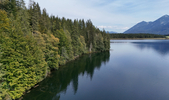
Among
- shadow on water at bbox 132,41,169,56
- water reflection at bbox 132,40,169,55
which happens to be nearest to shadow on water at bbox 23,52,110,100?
shadow on water at bbox 132,41,169,56

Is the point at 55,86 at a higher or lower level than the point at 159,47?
lower

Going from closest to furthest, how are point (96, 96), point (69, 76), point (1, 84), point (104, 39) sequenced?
point (1, 84), point (96, 96), point (69, 76), point (104, 39)

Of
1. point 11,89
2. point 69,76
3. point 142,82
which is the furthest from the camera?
point 69,76

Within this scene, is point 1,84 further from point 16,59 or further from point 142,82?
point 142,82

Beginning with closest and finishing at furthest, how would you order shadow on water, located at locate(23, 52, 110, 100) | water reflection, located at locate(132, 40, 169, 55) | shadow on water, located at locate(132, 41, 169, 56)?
shadow on water, located at locate(23, 52, 110, 100) → shadow on water, located at locate(132, 41, 169, 56) → water reflection, located at locate(132, 40, 169, 55)

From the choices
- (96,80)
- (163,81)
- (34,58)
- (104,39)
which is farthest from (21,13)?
(104,39)

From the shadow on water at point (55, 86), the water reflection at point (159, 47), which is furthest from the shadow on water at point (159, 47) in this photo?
the shadow on water at point (55, 86)

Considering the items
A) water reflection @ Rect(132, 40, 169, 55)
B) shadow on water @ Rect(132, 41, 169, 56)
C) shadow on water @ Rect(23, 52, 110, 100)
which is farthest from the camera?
water reflection @ Rect(132, 40, 169, 55)

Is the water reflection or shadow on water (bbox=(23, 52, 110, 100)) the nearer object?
shadow on water (bbox=(23, 52, 110, 100))

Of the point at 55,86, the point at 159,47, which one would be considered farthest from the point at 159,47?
the point at 55,86

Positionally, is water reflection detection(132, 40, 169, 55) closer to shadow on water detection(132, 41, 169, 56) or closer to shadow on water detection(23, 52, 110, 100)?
shadow on water detection(132, 41, 169, 56)

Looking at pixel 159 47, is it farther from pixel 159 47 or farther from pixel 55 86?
pixel 55 86
